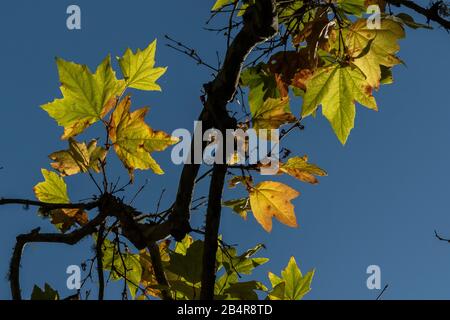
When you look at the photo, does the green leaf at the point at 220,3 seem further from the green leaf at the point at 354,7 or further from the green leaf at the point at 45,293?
the green leaf at the point at 45,293

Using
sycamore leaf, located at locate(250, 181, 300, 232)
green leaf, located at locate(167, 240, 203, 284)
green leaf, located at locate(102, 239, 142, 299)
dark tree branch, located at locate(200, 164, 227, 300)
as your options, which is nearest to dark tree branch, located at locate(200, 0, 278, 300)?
dark tree branch, located at locate(200, 164, 227, 300)

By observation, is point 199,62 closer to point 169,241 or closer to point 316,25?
point 316,25

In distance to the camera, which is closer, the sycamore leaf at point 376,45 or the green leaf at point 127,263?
the sycamore leaf at point 376,45

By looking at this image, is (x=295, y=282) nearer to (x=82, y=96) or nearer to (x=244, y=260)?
(x=244, y=260)

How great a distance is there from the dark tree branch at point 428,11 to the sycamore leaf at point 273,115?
382 mm

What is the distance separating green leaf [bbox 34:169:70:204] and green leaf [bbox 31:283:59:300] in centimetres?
37

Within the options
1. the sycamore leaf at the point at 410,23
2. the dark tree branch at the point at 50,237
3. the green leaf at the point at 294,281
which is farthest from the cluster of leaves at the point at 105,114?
the sycamore leaf at the point at 410,23

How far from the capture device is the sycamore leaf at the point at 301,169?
5.28 ft

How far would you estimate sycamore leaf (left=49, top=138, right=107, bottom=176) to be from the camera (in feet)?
4.91

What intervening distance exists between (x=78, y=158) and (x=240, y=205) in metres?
0.48

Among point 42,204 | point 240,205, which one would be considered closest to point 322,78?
point 240,205

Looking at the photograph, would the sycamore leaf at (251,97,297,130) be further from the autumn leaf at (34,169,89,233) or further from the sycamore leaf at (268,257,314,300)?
the autumn leaf at (34,169,89,233)

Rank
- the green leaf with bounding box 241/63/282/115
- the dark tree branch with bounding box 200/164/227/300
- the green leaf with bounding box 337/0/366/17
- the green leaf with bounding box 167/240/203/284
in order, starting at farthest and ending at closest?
1. the green leaf with bounding box 241/63/282/115
2. the green leaf with bounding box 337/0/366/17
3. the green leaf with bounding box 167/240/203/284
4. the dark tree branch with bounding box 200/164/227/300
